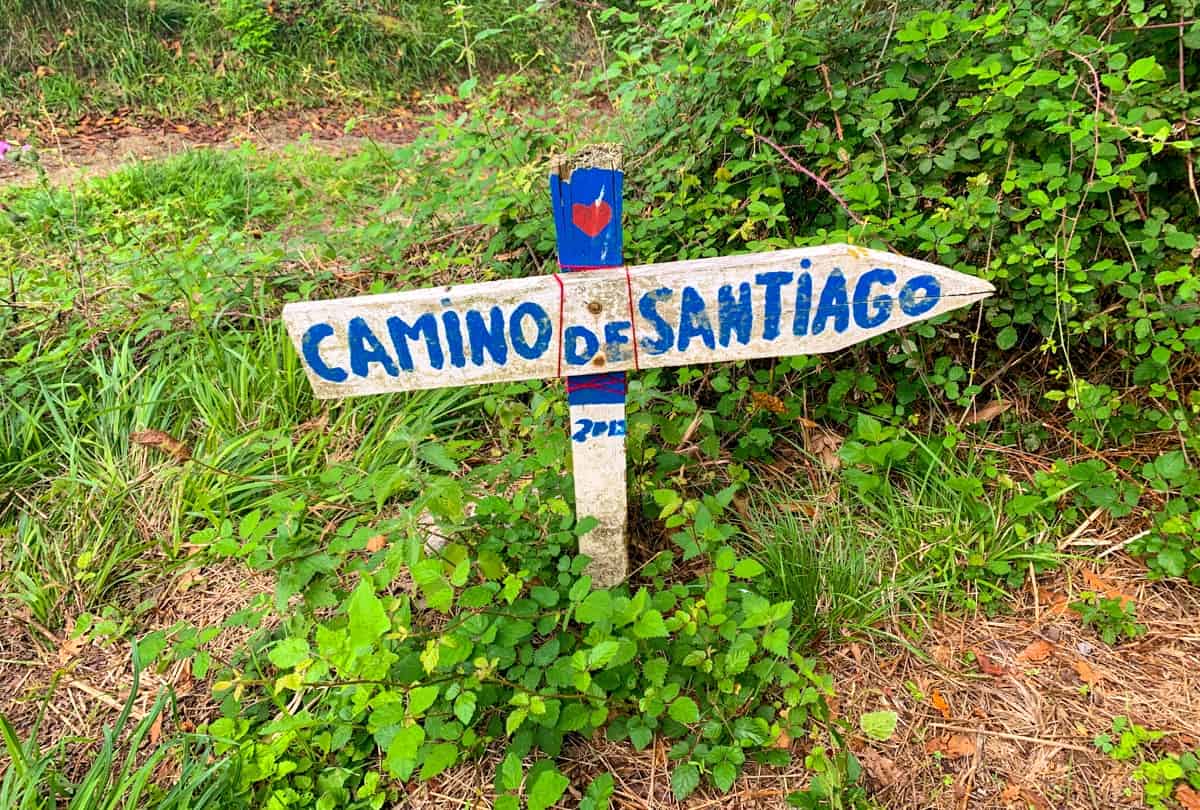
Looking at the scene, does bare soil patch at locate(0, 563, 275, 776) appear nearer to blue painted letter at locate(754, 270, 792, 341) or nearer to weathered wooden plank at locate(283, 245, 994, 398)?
weathered wooden plank at locate(283, 245, 994, 398)

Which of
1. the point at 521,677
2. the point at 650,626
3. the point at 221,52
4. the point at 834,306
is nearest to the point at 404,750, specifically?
the point at 521,677

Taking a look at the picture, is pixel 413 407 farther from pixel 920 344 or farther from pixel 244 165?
pixel 244 165

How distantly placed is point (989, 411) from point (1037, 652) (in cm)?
73

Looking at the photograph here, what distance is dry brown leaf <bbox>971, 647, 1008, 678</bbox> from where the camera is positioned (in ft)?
5.54

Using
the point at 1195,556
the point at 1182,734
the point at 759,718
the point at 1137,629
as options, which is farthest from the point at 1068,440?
the point at 759,718

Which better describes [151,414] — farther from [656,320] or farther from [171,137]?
[171,137]

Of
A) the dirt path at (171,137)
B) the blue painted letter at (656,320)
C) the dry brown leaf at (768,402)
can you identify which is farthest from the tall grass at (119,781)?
the dirt path at (171,137)

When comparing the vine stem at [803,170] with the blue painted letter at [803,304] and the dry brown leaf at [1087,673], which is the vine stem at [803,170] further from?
the dry brown leaf at [1087,673]

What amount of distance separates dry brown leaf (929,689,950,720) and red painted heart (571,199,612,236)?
137 centimetres

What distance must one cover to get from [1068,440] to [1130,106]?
3.05 feet

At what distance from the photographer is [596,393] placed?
146cm

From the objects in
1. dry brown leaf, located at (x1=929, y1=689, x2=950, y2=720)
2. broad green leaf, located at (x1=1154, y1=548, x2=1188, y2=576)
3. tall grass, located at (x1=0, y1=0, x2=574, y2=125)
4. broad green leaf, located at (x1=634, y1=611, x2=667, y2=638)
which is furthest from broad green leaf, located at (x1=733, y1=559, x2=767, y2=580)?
tall grass, located at (x1=0, y1=0, x2=574, y2=125)

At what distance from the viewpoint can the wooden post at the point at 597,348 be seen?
122cm

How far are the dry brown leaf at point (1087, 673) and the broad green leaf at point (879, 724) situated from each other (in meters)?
0.53
